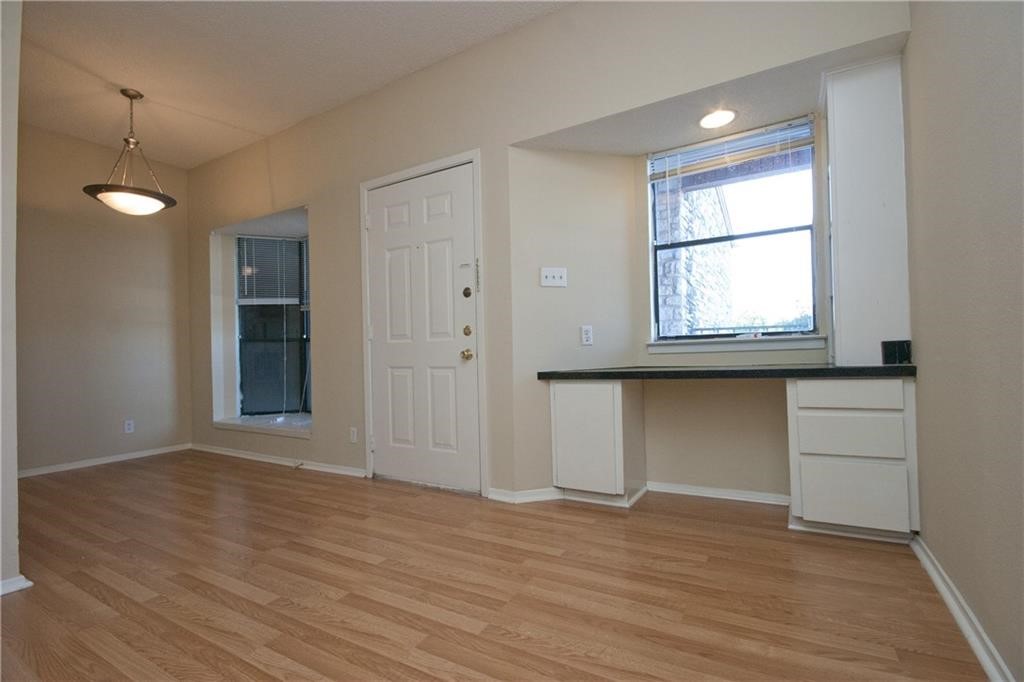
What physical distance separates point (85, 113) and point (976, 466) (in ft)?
19.5

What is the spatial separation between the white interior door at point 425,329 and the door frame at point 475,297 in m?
0.03

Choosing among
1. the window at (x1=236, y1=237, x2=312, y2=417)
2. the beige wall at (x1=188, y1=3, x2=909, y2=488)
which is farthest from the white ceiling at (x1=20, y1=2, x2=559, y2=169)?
the window at (x1=236, y1=237, x2=312, y2=417)

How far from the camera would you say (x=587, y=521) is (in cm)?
256

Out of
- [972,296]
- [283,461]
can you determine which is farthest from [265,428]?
[972,296]

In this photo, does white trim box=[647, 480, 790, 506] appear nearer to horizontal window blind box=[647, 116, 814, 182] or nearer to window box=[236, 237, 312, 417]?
horizontal window blind box=[647, 116, 814, 182]

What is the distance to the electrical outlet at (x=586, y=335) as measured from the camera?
3.11 m

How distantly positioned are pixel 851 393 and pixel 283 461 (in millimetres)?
4240

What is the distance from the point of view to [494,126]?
2.99 metres

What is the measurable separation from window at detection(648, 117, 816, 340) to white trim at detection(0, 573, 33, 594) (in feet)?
11.5

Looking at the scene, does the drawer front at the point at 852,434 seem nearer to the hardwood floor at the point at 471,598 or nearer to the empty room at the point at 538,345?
the empty room at the point at 538,345

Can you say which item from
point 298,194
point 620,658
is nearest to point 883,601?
point 620,658

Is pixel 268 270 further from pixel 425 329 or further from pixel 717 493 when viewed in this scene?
pixel 717 493

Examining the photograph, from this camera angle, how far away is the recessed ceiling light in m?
2.61

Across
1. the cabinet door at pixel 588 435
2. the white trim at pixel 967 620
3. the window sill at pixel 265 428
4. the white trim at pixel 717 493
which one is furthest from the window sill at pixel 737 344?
the window sill at pixel 265 428
